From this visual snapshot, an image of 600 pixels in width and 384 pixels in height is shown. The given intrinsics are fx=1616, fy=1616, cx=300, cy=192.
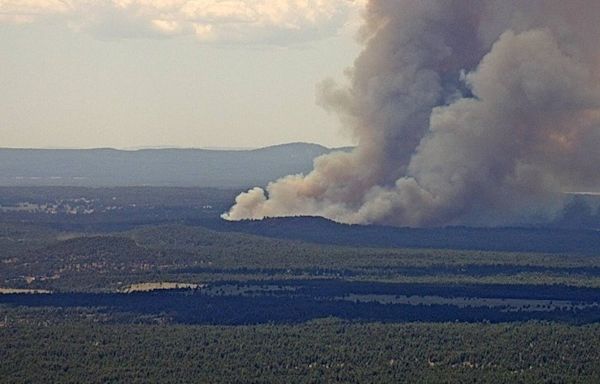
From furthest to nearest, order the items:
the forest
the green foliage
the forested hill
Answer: the forested hill → the forest → the green foliage

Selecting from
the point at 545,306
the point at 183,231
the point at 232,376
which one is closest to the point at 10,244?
the point at 183,231

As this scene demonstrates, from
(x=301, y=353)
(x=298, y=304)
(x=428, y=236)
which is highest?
(x=428, y=236)

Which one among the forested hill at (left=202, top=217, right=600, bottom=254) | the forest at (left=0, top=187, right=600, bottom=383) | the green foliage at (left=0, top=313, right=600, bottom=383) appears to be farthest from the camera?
the forested hill at (left=202, top=217, right=600, bottom=254)

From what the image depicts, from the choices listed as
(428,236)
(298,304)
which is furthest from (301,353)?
(428,236)

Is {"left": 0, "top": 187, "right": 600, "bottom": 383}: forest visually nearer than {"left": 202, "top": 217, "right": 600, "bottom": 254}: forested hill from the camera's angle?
Yes

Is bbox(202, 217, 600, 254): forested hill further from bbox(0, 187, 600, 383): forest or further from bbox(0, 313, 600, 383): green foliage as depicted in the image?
bbox(0, 313, 600, 383): green foliage

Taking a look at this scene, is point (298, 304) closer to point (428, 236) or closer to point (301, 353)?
point (301, 353)

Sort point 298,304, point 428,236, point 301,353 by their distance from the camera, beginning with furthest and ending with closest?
point 428,236 → point 298,304 → point 301,353

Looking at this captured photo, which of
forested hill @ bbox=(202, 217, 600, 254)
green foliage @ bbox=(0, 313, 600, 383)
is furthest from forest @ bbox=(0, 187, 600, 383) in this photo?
forested hill @ bbox=(202, 217, 600, 254)
